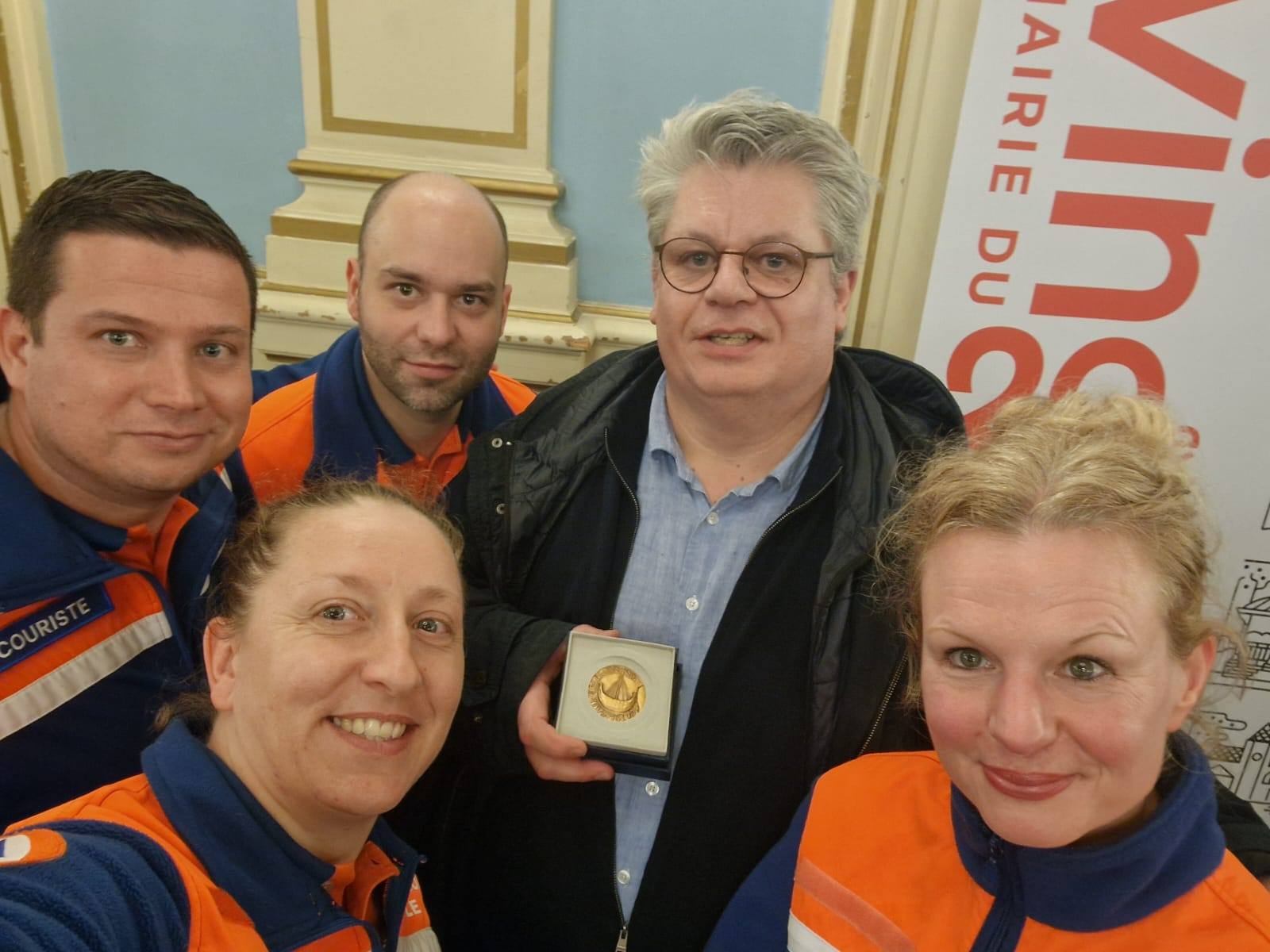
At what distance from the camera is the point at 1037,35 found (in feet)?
7.12

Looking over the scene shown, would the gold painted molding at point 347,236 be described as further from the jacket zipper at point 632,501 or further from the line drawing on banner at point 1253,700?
the line drawing on banner at point 1253,700

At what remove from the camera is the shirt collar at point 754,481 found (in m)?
1.55

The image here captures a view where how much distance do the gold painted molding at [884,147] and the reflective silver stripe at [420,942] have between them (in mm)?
2109

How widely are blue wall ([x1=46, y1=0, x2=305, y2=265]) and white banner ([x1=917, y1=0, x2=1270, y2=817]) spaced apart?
87.6 inches

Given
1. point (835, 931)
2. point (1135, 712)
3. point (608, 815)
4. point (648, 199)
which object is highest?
point (648, 199)

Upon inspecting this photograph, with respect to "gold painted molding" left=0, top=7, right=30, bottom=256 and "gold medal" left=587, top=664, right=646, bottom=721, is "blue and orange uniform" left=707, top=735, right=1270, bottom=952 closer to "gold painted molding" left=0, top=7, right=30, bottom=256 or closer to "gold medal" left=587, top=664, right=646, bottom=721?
"gold medal" left=587, top=664, right=646, bottom=721

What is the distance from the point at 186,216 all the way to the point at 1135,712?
1610 mm

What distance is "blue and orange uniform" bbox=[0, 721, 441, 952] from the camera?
2.75 ft

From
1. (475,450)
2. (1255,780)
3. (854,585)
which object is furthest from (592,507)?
(1255,780)

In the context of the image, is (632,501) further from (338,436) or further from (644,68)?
(644,68)

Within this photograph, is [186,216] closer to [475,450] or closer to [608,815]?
[475,450]

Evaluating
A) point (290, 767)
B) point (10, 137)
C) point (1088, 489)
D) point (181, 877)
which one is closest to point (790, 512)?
point (1088, 489)

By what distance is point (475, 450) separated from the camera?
1.71 meters

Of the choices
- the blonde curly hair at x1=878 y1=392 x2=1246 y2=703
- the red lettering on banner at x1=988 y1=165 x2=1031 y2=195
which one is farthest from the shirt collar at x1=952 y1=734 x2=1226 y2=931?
the red lettering on banner at x1=988 y1=165 x2=1031 y2=195
